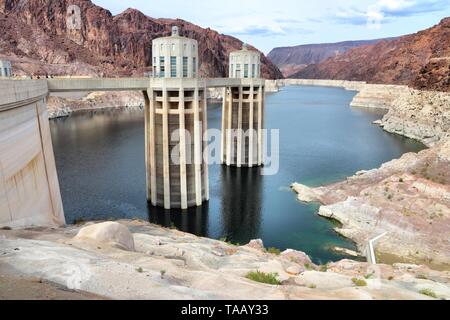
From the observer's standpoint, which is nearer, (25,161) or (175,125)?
(25,161)

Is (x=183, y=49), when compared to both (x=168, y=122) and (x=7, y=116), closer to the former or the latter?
(x=168, y=122)

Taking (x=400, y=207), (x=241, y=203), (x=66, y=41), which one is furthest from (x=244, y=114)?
(x=66, y=41)

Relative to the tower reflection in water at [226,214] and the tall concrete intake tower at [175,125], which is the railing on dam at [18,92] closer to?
the tall concrete intake tower at [175,125]

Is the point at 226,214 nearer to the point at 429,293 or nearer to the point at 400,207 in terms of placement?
the point at 400,207

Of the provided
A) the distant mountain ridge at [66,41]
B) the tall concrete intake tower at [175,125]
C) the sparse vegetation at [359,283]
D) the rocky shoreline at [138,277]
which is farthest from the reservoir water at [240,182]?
the distant mountain ridge at [66,41]
